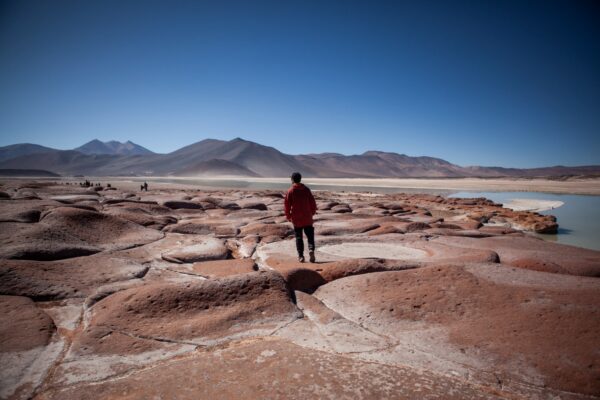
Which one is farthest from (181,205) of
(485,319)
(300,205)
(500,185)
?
(500,185)

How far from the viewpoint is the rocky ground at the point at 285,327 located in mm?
1851

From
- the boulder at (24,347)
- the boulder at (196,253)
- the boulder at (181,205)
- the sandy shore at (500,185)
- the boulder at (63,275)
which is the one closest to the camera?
the boulder at (24,347)

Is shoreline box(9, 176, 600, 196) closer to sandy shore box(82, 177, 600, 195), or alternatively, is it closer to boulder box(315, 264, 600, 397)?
sandy shore box(82, 177, 600, 195)

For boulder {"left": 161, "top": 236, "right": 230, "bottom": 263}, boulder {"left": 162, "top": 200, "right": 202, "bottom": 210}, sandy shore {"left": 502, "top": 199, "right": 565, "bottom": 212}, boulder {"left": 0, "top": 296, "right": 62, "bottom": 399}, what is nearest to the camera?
boulder {"left": 0, "top": 296, "right": 62, "bottom": 399}

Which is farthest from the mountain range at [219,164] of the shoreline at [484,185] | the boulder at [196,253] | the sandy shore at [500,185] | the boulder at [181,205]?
the boulder at [196,253]

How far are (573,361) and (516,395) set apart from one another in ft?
1.74

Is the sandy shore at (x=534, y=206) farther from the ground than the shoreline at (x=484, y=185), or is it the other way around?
the shoreline at (x=484, y=185)

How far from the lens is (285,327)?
255cm

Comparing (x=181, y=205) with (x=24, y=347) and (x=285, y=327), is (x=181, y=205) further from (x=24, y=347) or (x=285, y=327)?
(x=285, y=327)

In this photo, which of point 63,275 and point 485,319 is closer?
point 485,319

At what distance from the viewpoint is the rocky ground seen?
185 cm

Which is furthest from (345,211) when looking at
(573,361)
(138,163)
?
(138,163)

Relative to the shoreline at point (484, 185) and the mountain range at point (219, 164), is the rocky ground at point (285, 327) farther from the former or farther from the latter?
the mountain range at point (219, 164)

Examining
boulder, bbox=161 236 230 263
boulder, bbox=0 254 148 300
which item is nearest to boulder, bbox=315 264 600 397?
boulder, bbox=161 236 230 263
